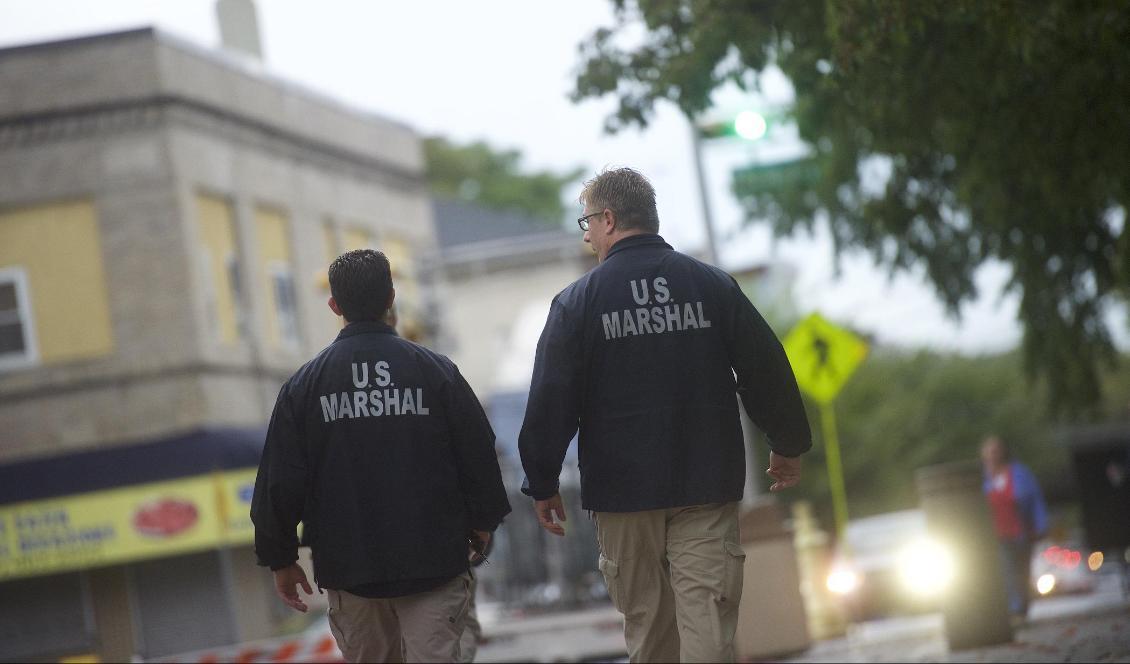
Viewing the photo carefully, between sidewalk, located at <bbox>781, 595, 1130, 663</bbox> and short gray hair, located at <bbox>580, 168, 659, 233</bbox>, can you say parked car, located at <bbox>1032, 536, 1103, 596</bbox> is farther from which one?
short gray hair, located at <bbox>580, 168, 659, 233</bbox>

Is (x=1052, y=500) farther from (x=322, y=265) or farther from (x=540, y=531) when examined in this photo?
(x=540, y=531)

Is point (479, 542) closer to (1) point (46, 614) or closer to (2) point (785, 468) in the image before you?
(2) point (785, 468)

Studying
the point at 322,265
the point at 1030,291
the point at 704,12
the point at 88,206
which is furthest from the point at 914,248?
the point at 322,265

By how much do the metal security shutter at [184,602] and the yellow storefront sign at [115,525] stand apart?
0.99 m

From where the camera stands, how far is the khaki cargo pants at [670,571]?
615 cm

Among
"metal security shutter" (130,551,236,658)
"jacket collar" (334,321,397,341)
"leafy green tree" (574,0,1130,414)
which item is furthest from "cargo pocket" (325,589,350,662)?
"metal security shutter" (130,551,236,658)

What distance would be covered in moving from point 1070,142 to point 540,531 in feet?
41.1

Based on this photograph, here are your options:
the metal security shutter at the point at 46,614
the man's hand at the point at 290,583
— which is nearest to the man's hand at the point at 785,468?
the man's hand at the point at 290,583

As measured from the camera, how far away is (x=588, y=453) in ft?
21.0

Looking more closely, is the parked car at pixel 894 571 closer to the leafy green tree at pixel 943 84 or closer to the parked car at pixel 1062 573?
the parked car at pixel 1062 573

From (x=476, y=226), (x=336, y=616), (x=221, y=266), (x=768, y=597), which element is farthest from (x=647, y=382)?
(x=476, y=226)

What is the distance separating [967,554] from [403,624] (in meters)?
7.54

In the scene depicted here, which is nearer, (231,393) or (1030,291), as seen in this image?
(1030,291)

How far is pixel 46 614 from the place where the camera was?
26.2 meters
